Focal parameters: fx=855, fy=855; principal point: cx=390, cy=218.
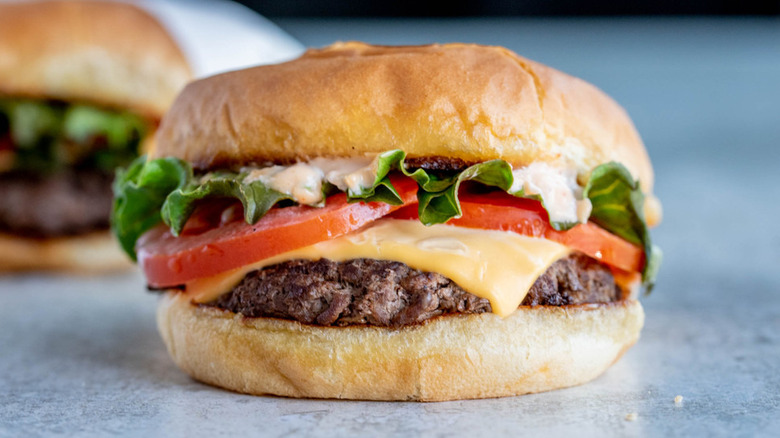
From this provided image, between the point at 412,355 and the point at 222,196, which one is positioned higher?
the point at 222,196

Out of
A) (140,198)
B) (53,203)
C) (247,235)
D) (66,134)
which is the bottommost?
(53,203)

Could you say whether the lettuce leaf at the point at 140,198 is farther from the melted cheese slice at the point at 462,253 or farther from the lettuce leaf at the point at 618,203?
the lettuce leaf at the point at 618,203

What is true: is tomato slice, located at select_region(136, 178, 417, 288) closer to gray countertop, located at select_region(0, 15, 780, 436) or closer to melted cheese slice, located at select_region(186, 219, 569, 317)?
melted cheese slice, located at select_region(186, 219, 569, 317)

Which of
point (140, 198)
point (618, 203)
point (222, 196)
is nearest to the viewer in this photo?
point (222, 196)

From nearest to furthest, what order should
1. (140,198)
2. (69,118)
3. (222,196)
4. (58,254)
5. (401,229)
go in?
(401,229)
(222,196)
(140,198)
(69,118)
(58,254)

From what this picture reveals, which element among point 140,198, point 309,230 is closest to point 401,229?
point 309,230

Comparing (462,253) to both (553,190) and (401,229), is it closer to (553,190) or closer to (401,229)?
(401,229)

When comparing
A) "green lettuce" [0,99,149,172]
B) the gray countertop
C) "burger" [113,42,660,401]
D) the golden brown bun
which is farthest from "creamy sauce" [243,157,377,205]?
"green lettuce" [0,99,149,172]
